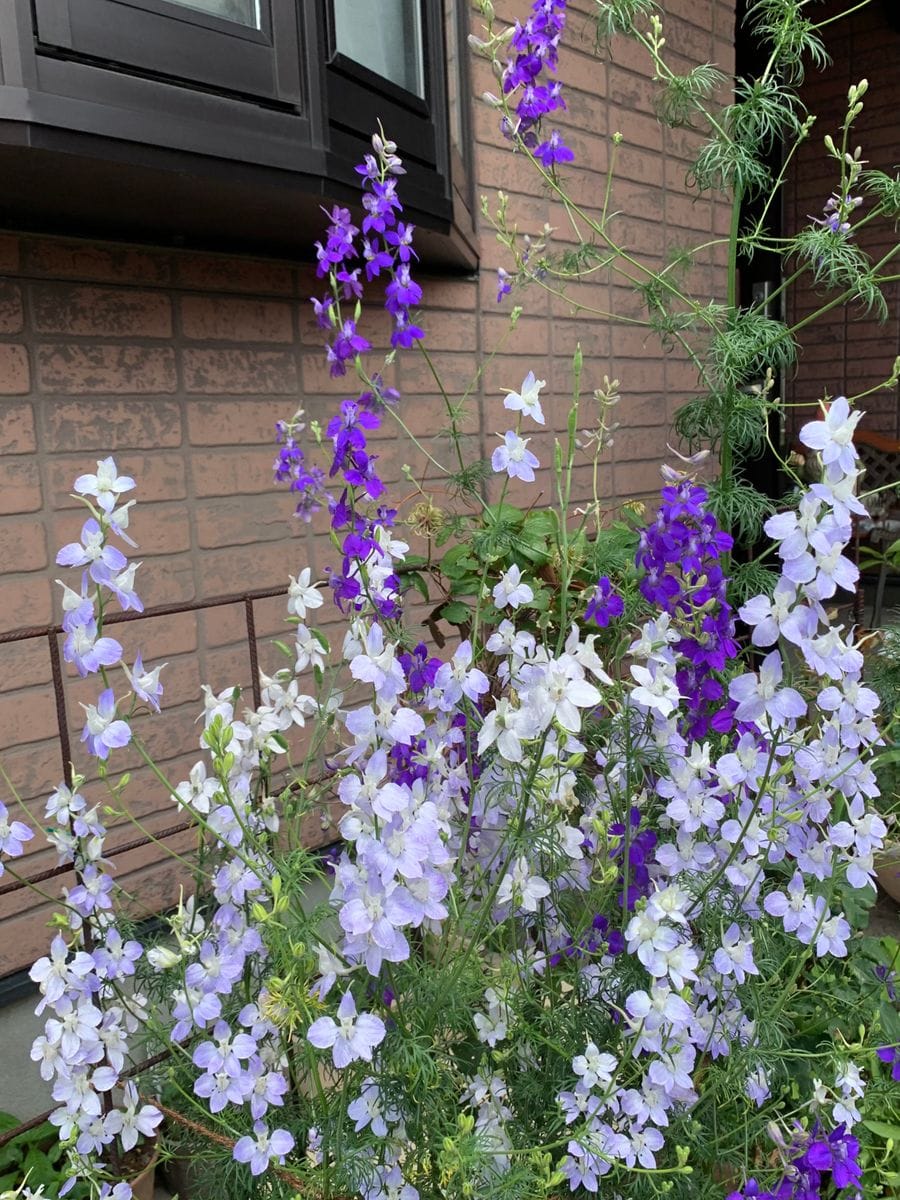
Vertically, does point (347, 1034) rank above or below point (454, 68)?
below

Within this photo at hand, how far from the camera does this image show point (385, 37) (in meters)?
2.17

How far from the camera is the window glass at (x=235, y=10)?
1.64 metres

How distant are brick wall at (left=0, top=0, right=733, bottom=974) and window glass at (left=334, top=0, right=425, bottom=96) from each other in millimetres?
406

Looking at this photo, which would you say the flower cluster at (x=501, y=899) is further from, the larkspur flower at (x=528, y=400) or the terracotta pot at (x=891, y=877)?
the terracotta pot at (x=891, y=877)

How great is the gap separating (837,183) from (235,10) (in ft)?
15.8

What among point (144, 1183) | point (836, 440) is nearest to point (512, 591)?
point (836, 440)

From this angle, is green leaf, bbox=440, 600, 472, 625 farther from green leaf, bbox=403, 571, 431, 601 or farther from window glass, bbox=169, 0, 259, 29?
window glass, bbox=169, 0, 259, 29

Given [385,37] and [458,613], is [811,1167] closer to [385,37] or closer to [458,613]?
[458,613]

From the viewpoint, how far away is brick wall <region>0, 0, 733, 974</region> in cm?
177

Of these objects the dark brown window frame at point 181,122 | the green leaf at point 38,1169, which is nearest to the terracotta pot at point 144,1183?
the green leaf at point 38,1169

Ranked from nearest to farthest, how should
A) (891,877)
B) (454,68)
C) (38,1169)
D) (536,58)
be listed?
(38,1169)
(536,58)
(891,877)
(454,68)

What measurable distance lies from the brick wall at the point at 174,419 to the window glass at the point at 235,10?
1.53ft

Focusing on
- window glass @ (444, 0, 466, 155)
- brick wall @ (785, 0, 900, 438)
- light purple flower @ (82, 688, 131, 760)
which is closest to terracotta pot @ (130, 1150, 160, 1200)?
light purple flower @ (82, 688, 131, 760)

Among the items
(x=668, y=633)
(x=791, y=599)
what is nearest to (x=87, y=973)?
(x=668, y=633)
